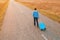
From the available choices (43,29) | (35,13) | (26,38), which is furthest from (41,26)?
(26,38)

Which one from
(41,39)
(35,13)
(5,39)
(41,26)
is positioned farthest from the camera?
(35,13)

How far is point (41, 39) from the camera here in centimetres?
1114

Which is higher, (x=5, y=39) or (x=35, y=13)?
(x=35, y=13)


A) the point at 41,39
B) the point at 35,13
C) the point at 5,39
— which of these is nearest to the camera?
the point at 41,39

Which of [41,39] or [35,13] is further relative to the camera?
[35,13]

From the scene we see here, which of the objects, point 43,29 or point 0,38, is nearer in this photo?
point 0,38

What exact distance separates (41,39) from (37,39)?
10.5 inches

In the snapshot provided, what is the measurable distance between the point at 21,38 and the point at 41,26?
301 centimetres

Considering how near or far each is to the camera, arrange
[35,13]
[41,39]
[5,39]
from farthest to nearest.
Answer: [35,13] < [5,39] < [41,39]

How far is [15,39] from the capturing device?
11570mm

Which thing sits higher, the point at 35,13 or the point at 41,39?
the point at 35,13

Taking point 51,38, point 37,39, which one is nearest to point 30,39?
point 37,39

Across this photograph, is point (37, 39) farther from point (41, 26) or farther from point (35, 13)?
point (35, 13)

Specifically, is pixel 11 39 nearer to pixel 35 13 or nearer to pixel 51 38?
pixel 51 38
